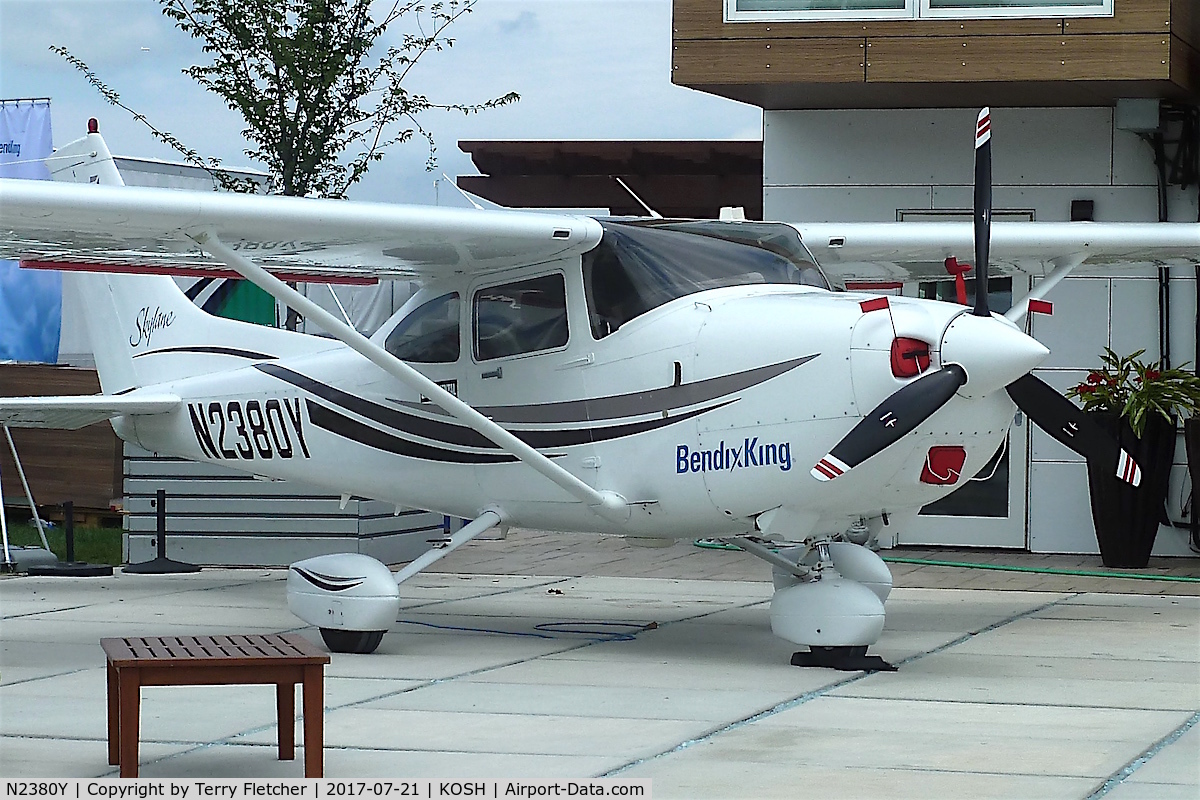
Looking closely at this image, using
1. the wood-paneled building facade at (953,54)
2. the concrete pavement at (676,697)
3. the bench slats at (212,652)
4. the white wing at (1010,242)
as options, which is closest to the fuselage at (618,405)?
the concrete pavement at (676,697)

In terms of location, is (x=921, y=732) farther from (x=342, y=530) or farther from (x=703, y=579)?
(x=342, y=530)

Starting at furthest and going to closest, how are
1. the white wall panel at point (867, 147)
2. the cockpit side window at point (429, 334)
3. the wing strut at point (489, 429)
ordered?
1. the white wall panel at point (867, 147)
2. the cockpit side window at point (429, 334)
3. the wing strut at point (489, 429)

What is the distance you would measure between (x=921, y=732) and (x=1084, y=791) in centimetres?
108

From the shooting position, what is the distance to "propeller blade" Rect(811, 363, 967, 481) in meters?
6.95

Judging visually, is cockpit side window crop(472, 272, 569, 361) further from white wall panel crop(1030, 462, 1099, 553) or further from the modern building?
white wall panel crop(1030, 462, 1099, 553)

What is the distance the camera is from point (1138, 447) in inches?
494

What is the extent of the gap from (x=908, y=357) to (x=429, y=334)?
3.08 m

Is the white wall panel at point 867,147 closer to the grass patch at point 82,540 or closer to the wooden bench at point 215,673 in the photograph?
the grass patch at point 82,540

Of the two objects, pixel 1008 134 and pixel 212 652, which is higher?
pixel 1008 134

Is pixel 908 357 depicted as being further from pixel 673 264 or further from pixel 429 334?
pixel 429 334

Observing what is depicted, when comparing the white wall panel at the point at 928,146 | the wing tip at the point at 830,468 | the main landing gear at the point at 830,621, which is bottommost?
the main landing gear at the point at 830,621

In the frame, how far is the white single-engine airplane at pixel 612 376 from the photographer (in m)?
7.25

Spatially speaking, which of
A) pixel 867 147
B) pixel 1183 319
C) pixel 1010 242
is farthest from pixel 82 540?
pixel 1183 319

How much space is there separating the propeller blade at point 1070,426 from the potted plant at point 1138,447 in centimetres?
507
